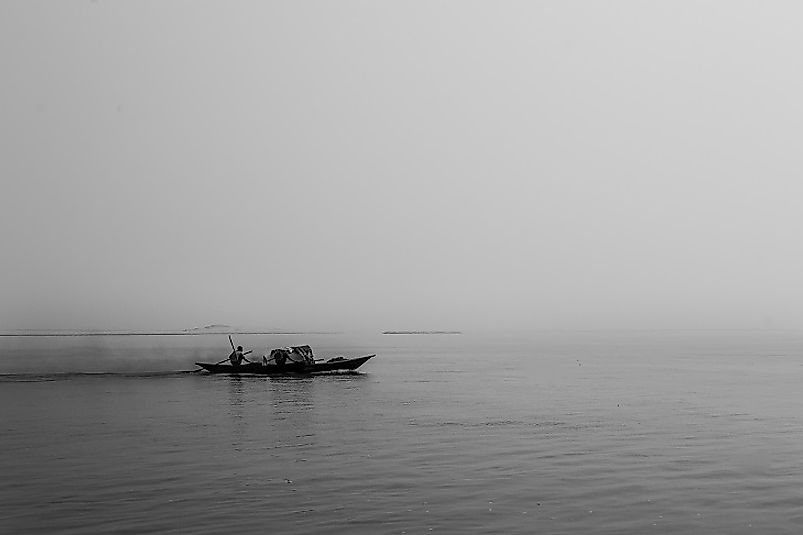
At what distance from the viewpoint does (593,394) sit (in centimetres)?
8631

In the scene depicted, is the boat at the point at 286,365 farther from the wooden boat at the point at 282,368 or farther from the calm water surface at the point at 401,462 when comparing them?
the calm water surface at the point at 401,462

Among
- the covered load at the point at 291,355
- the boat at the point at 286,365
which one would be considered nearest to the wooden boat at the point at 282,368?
the boat at the point at 286,365

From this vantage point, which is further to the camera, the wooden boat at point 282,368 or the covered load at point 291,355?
the covered load at point 291,355

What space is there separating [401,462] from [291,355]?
228 feet

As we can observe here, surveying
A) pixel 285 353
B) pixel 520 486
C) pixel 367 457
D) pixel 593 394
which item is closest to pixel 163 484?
pixel 367 457

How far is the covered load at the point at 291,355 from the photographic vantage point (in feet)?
346

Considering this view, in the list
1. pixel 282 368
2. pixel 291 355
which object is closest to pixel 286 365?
pixel 282 368

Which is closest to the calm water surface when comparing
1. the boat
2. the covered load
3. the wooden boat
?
the wooden boat

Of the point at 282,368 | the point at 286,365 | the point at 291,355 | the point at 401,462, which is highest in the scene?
the point at 291,355

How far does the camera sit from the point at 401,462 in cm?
4119

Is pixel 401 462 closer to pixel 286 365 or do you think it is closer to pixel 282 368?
pixel 282 368

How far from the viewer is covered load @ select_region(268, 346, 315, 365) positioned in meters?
106

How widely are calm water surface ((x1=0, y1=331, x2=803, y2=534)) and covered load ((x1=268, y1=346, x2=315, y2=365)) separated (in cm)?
2048

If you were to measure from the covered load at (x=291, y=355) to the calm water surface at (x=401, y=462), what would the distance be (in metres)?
20.5
